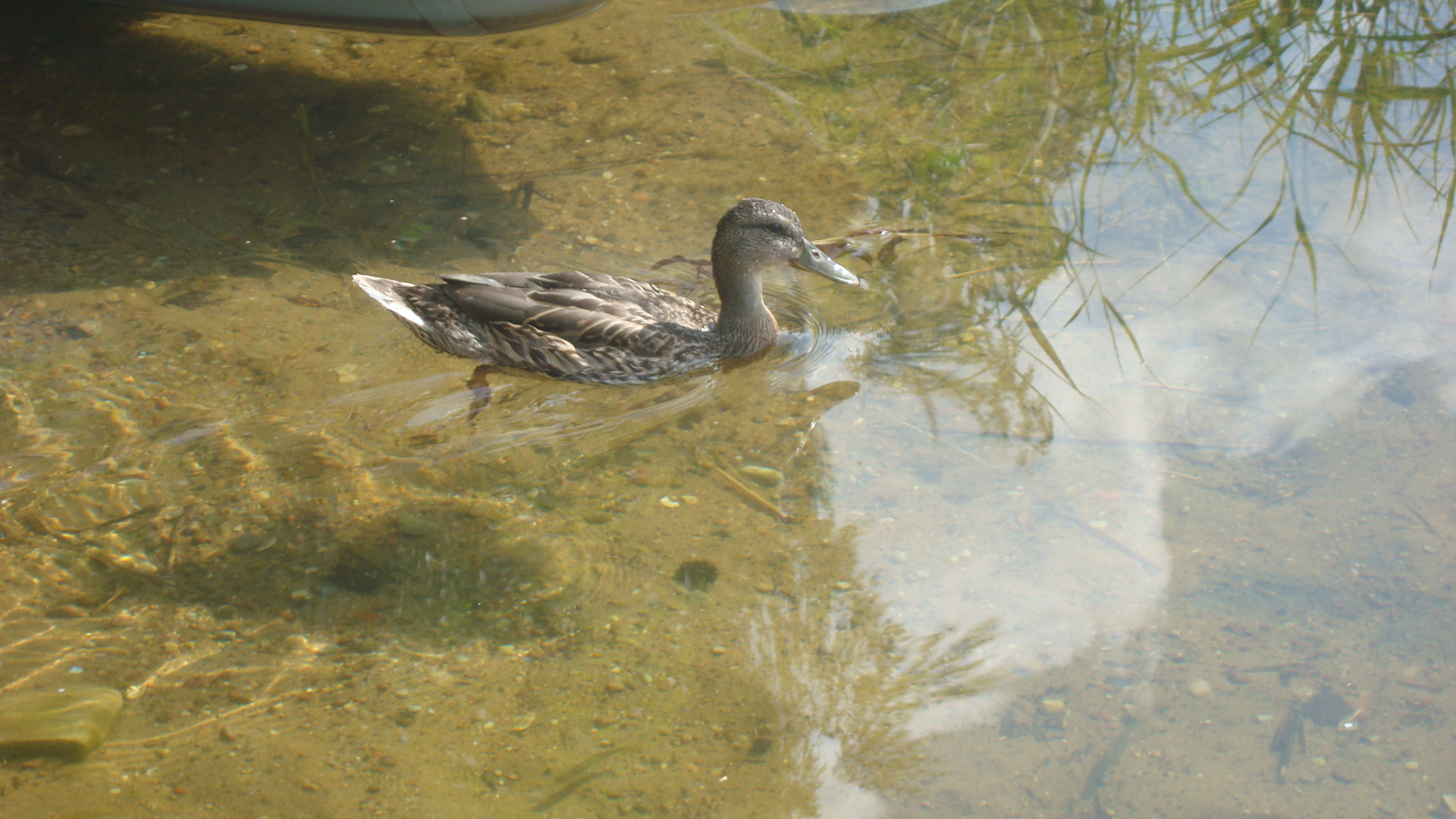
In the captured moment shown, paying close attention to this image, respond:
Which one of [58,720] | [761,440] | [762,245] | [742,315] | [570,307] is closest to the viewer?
[58,720]

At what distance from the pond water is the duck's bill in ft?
0.63

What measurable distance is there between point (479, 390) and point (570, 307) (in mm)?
564

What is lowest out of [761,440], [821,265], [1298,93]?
[761,440]

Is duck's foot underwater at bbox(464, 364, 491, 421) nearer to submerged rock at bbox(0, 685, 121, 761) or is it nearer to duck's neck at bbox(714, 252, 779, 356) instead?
duck's neck at bbox(714, 252, 779, 356)

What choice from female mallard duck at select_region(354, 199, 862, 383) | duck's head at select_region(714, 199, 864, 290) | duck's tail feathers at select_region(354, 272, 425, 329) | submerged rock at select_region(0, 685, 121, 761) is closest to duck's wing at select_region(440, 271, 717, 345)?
female mallard duck at select_region(354, 199, 862, 383)

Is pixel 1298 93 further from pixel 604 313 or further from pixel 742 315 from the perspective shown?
pixel 604 313

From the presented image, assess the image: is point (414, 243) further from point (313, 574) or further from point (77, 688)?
point (77, 688)

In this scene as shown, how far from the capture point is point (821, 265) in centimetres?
498

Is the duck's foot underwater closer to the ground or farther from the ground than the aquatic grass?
closer to the ground

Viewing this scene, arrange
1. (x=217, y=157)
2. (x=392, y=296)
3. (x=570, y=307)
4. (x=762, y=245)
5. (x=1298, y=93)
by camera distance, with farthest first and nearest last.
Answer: (x=1298, y=93) < (x=217, y=157) < (x=762, y=245) < (x=570, y=307) < (x=392, y=296)

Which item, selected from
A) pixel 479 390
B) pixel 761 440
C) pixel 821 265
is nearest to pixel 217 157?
pixel 479 390

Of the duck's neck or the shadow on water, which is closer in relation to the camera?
the duck's neck

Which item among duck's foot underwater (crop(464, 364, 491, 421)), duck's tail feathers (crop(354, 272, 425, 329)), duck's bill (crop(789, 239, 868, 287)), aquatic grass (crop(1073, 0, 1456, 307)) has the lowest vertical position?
duck's foot underwater (crop(464, 364, 491, 421))

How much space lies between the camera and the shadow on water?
17.2 ft
